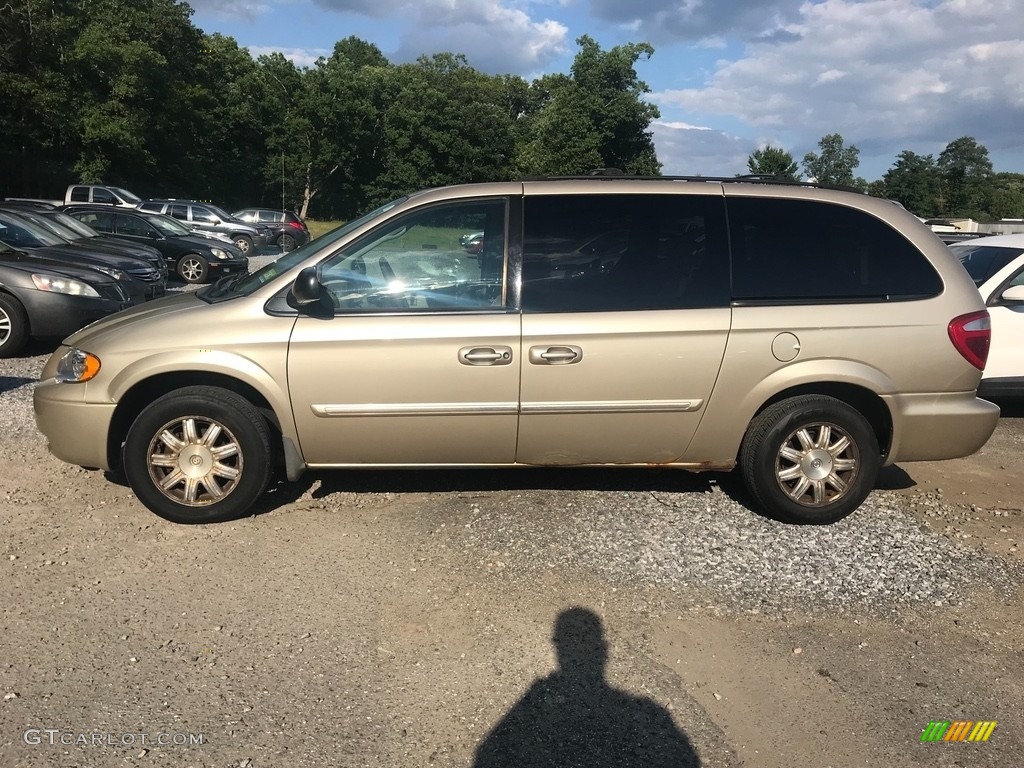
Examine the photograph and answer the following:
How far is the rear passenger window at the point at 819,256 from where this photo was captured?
4.71 metres

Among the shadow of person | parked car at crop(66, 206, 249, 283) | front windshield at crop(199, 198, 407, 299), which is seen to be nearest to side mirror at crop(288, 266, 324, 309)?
front windshield at crop(199, 198, 407, 299)

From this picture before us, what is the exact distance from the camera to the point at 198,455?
460cm

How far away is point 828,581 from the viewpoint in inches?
167

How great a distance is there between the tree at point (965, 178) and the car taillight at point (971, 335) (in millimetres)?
56511

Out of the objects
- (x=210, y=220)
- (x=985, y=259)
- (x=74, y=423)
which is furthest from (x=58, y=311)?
(x=210, y=220)

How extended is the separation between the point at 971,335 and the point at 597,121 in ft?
215

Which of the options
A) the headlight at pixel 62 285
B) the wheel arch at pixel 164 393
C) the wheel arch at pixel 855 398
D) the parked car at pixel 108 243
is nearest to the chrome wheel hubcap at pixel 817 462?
the wheel arch at pixel 855 398

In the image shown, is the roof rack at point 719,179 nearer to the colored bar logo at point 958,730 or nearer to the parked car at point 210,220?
the colored bar logo at point 958,730

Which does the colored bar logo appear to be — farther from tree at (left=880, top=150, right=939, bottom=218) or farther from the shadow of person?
tree at (left=880, top=150, right=939, bottom=218)

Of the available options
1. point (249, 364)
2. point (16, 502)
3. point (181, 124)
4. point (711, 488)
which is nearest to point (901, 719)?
point (711, 488)

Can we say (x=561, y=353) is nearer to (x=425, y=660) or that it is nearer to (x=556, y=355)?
(x=556, y=355)

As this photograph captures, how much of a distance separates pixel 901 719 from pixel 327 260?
11.5 ft

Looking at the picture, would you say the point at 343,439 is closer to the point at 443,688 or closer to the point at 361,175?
the point at 443,688

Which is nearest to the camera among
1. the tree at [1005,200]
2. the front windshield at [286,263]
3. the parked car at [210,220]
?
the front windshield at [286,263]
